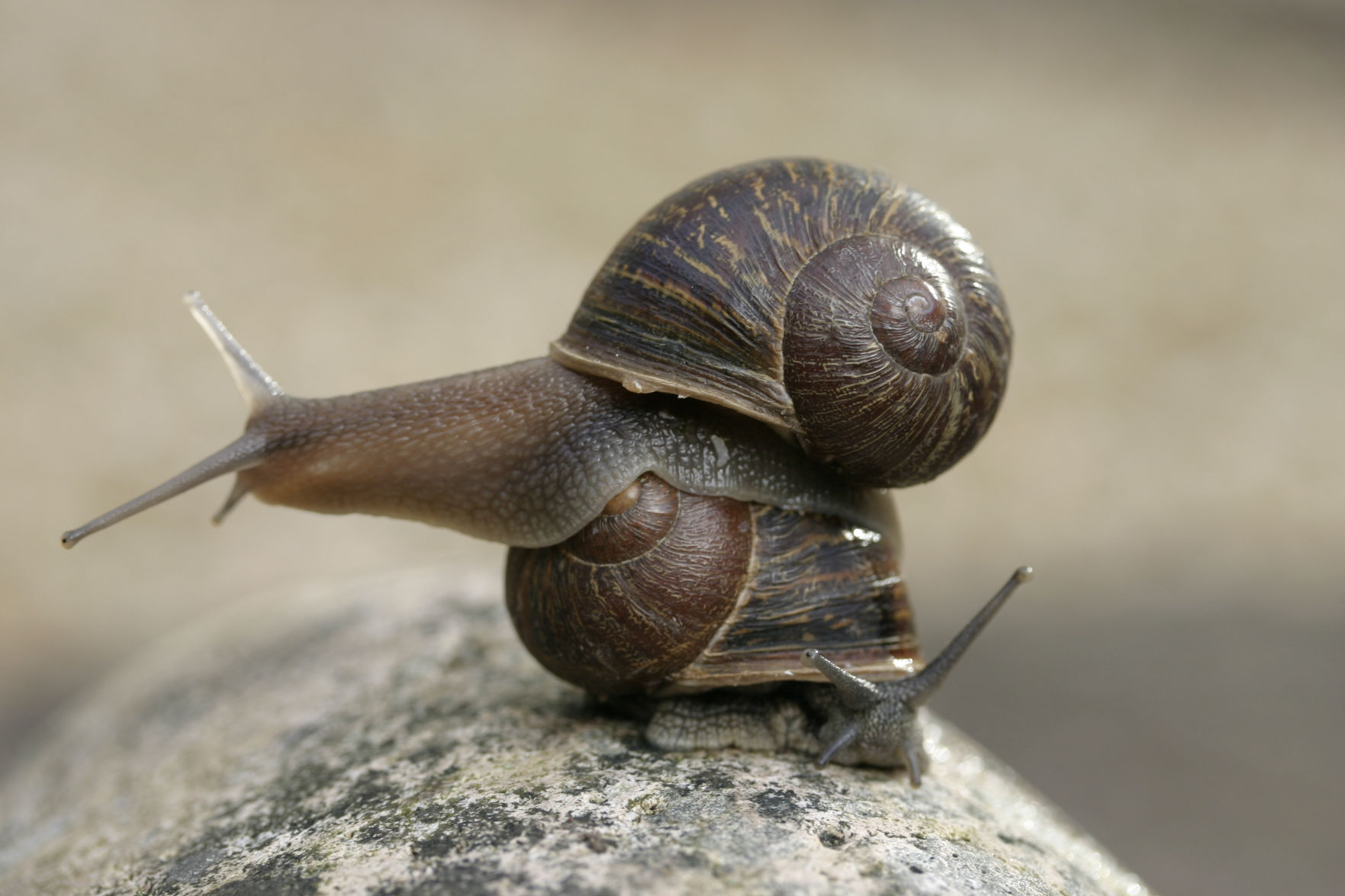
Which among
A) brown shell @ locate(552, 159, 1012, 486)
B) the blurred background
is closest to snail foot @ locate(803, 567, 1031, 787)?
brown shell @ locate(552, 159, 1012, 486)

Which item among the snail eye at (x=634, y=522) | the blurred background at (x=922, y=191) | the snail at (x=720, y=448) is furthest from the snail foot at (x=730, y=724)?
the blurred background at (x=922, y=191)

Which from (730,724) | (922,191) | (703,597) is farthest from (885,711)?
(922,191)

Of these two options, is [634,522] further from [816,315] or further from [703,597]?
[816,315]

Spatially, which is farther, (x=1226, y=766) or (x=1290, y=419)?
(x=1290, y=419)

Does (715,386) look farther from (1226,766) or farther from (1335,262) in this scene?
(1335,262)

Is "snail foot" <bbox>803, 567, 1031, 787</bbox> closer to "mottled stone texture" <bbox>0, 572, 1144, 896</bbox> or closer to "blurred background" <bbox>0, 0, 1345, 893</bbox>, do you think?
"mottled stone texture" <bbox>0, 572, 1144, 896</bbox>

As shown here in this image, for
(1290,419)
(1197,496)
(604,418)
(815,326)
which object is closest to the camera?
(815,326)

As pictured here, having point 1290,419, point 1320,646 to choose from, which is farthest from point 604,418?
point 1290,419
